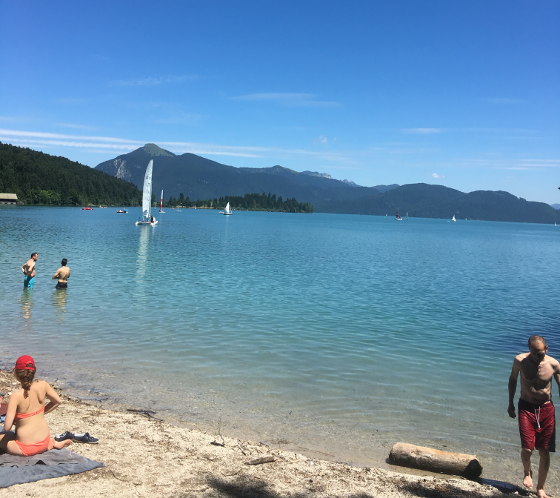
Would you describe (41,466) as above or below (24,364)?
below

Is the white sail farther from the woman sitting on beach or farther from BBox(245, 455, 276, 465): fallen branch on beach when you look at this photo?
BBox(245, 455, 276, 465): fallen branch on beach

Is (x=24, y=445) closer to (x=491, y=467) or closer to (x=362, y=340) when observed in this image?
(x=491, y=467)

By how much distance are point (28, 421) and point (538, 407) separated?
854 centimetres

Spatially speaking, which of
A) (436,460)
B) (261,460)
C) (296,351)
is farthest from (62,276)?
(436,460)

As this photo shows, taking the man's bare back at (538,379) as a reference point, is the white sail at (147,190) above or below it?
above

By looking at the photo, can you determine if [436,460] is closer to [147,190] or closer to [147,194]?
[147,190]

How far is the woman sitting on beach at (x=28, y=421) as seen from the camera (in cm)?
828

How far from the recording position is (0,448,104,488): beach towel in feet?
25.8

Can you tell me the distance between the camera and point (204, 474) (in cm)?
875

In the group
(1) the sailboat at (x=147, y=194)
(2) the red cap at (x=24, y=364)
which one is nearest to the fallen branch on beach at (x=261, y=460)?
(2) the red cap at (x=24, y=364)

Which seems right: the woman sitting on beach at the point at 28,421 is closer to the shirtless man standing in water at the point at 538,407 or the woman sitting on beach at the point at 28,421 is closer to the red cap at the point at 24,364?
the red cap at the point at 24,364

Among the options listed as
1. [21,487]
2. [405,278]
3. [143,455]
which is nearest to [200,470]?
[143,455]

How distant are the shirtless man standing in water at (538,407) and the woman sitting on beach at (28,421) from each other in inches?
313

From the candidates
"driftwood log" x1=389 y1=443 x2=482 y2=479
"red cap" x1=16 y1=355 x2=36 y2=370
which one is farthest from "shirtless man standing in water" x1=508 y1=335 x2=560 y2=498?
"red cap" x1=16 y1=355 x2=36 y2=370
